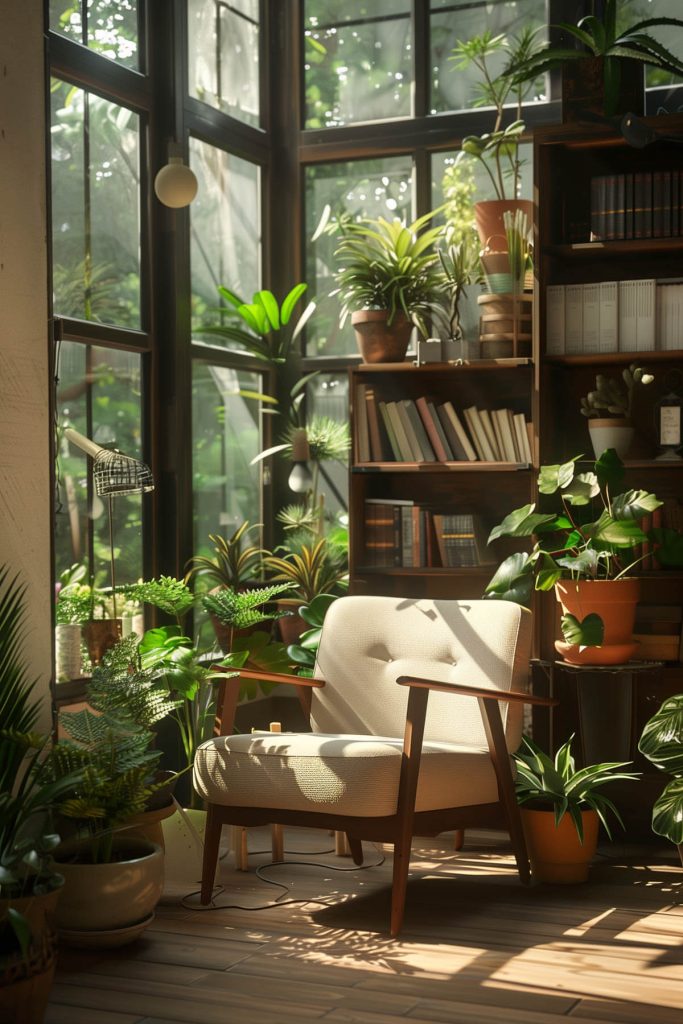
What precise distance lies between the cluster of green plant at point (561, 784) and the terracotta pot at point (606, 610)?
14.7 inches

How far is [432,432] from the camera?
5168mm

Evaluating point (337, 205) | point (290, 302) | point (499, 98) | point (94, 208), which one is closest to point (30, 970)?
point (94, 208)

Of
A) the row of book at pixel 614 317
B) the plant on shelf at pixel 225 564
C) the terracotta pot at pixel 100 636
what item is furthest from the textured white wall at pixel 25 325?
the row of book at pixel 614 317

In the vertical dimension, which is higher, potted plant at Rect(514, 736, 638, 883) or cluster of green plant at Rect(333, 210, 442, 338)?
cluster of green plant at Rect(333, 210, 442, 338)

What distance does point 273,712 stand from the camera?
235 inches

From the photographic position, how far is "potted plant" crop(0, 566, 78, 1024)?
283cm

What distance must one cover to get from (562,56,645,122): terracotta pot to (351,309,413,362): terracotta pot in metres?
1.04

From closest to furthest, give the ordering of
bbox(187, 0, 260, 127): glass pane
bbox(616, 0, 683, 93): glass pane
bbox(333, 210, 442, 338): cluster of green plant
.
→ bbox(333, 210, 442, 338): cluster of green plant < bbox(616, 0, 683, 93): glass pane < bbox(187, 0, 260, 127): glass pane

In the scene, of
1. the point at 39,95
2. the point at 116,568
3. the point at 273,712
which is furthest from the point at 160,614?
the point at 39,95

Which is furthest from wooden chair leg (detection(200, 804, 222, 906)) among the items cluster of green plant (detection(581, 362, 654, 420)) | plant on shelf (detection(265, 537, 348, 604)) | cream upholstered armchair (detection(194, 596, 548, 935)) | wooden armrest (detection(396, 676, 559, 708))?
cluster of green plant (detection(581, 362, 654, 420))

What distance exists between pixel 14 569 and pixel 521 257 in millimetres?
2382

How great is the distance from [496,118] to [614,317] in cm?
129

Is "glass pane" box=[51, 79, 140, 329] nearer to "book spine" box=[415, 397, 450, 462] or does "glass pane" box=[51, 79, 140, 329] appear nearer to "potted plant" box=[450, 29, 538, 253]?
"book spine" box=[415, 397, 450, 462]

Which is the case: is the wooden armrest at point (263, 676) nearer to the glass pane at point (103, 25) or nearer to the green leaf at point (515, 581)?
the green leaf at point (515, 581)
